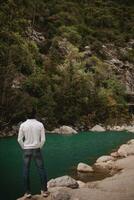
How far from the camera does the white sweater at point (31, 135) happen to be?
39.3 ft

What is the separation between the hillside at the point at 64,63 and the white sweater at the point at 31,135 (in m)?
31.9

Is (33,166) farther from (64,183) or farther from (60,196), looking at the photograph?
(60,196)

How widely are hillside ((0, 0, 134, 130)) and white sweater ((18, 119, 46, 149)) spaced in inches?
1257

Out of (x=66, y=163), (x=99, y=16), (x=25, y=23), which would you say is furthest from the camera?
(x=99, y=16)

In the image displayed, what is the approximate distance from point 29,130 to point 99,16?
77465 millimetres

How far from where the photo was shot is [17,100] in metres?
45.8

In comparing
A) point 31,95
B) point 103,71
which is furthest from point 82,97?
point 103,71

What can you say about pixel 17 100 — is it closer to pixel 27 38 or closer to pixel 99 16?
pixel 27 38

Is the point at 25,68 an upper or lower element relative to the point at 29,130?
upper

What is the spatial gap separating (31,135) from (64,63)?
48.6 meters

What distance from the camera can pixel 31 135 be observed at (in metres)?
12.0

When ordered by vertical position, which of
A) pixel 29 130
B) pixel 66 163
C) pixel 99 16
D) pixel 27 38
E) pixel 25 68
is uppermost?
pixel 99 16

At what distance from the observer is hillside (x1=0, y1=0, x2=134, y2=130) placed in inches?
1967

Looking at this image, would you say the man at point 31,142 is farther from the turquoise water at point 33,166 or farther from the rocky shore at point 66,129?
the rocky shore at point 66,129
